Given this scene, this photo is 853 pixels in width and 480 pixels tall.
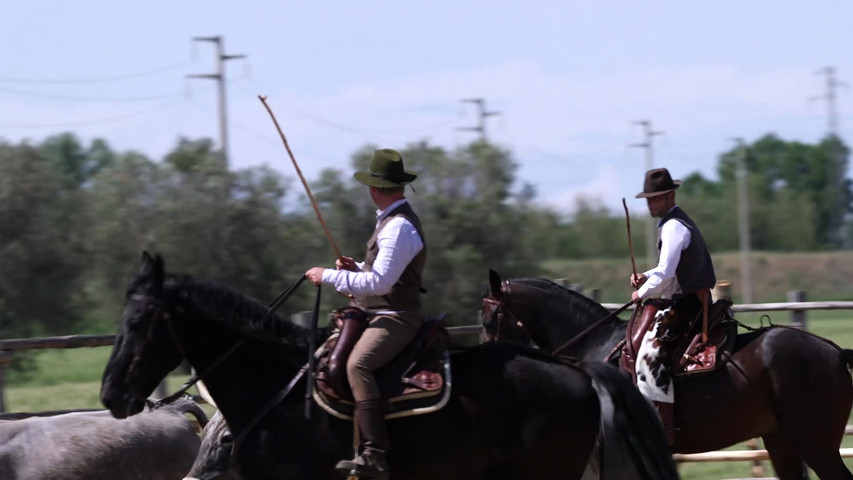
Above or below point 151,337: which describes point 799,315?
below

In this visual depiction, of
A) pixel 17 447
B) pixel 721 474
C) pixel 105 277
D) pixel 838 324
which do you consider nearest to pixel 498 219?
pixel 105 277

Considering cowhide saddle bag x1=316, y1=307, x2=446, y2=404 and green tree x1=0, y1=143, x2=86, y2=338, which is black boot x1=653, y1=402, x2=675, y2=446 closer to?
cowhide saddle bag x1=316, y1=307, x2=446, y2=404

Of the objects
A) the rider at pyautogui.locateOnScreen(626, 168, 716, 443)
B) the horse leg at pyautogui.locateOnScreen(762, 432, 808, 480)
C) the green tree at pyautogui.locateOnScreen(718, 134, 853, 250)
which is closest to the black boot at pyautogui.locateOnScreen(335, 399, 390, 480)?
the rider at pyautogui.locateOnScreen(626, 168, 716, 443)

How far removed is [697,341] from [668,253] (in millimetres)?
663

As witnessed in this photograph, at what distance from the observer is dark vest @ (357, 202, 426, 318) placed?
19.7 ft

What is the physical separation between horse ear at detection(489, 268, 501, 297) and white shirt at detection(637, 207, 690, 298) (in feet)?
4.23

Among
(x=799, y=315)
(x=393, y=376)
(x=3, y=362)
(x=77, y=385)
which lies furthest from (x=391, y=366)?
(x=77, y=385)

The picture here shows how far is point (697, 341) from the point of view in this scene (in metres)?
7.98

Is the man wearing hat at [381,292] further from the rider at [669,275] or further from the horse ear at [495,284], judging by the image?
the horse ear at [495,284]

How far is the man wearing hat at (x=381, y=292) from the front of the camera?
5785 mm

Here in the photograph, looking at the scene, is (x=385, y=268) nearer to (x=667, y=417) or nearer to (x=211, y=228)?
(x=667, y=417)

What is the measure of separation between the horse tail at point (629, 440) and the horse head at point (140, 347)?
2161 millimetres

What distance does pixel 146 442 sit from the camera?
708 cm

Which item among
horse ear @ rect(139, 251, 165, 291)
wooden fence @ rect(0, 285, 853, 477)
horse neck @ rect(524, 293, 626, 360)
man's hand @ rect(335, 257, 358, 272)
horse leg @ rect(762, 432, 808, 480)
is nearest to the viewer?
horse ear @ rect(139, 251, 165, 291)
